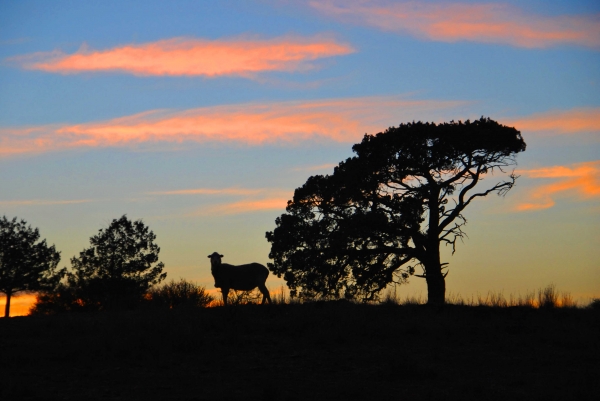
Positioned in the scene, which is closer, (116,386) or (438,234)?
(116,386)

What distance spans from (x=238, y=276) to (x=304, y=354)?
9.62 m

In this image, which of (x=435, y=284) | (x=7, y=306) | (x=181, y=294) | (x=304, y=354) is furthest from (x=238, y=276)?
(x=7, y=306)

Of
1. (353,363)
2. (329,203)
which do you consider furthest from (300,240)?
(353,363)

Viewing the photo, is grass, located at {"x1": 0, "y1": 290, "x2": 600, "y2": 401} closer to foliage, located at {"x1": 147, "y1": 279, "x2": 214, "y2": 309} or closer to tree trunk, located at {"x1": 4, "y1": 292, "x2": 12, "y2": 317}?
foliage, located at {"x1": 147, "y1": 279, "x2": 214, "y2": 309}

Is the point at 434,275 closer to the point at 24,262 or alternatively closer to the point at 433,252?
the point at 433,252

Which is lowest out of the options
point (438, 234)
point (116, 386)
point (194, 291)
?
point (116, 386)

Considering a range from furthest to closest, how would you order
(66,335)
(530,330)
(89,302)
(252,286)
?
(89,302)
(252,286)
(530,330)
(66,335)

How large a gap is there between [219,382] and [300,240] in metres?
22.5

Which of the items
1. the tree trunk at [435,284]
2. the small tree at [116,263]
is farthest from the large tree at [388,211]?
the small tree at [116,263]

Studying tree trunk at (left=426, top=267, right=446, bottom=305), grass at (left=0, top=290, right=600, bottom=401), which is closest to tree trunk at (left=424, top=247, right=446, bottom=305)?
tree trunk at (left=426, top=267, right=446, bottom=305)

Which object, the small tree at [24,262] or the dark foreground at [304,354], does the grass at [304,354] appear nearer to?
the dark foreground at [304,354]

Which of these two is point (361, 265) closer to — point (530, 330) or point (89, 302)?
point (530, 330)

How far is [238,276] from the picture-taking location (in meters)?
25.2

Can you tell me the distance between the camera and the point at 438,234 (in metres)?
33.9
